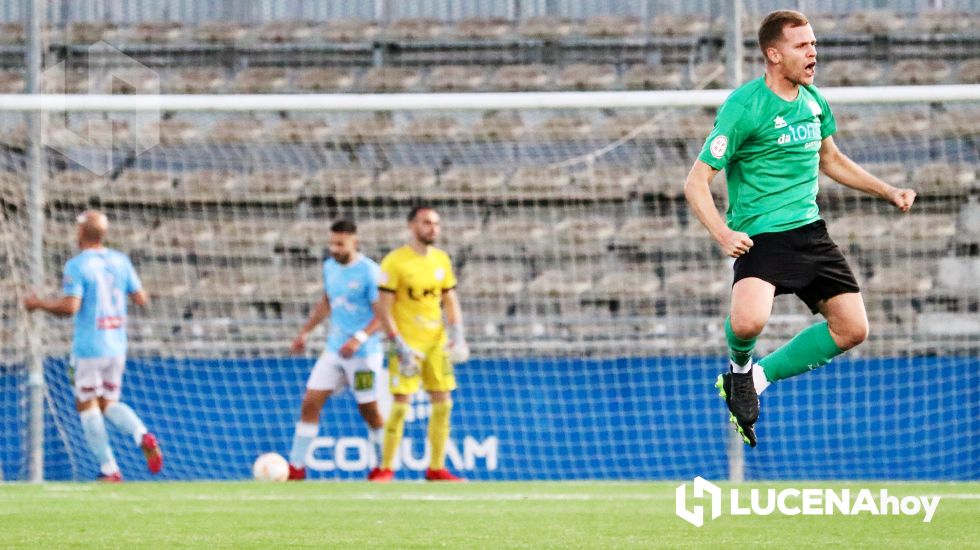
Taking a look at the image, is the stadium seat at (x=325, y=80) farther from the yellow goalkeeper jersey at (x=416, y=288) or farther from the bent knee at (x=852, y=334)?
the bent knee at (x=852, y=334)

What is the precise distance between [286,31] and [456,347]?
5838mm

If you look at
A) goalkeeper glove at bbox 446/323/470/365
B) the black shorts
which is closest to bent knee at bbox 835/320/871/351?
the black shorts

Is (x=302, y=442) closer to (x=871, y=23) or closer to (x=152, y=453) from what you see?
(x=152, y=453)

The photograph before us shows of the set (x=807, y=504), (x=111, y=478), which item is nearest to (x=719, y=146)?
(x=807, y=504)

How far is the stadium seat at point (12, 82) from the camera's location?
558 inches

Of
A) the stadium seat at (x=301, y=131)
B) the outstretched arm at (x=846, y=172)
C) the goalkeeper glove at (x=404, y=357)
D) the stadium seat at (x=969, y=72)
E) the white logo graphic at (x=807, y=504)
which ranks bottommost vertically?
the white logo graphic at (x=807, y=504)

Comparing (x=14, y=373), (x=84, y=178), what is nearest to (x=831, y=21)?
(x=84, y=178)

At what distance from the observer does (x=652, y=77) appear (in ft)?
45.6

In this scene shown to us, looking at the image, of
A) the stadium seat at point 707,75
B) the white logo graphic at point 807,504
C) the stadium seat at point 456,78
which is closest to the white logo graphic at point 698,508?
the white logo graphic at point 807,504

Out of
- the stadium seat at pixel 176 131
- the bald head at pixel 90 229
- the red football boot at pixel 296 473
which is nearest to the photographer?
the red football boot at pixel 296 473

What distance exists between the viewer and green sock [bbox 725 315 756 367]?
18.5 feet

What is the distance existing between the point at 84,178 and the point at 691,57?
5737 millimetres

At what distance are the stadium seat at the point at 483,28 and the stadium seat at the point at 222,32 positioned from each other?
2.19m

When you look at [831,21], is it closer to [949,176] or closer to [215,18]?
[949,176]
